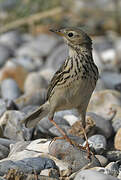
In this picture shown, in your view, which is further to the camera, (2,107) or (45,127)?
(2,107)

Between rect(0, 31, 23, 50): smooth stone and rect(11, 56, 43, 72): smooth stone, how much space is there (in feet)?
3.39

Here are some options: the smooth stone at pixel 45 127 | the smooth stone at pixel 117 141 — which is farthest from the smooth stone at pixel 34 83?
the smooth stone at pixel 117 141

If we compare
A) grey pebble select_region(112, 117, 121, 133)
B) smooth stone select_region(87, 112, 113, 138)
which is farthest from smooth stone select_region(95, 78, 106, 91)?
smooth stone select_region(87, 112, 113, 138)

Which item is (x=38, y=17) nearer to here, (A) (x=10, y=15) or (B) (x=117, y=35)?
(A) (x=10, y=15)

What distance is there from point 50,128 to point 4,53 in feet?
13.8

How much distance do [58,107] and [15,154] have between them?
809 mm

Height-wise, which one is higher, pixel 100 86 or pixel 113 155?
pixel 100 86

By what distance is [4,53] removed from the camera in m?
9.30

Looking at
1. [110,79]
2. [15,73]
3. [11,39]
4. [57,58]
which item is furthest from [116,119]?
[11,39]

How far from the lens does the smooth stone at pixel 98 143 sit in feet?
15.9

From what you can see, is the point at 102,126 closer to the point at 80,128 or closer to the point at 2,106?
the point at 80,128

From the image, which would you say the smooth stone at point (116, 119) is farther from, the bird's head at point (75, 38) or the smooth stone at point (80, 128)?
the bird's head at point (75, 38)

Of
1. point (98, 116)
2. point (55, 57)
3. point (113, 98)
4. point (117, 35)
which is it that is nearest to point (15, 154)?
point (98, 116)

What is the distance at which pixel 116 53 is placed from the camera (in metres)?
9.20
